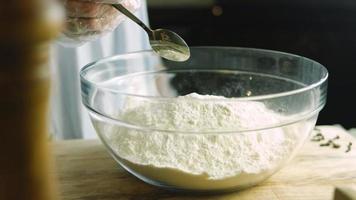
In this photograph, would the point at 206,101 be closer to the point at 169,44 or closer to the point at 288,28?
the point at 169,44

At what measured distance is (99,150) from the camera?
80cm

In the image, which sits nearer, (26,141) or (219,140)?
(26,141)

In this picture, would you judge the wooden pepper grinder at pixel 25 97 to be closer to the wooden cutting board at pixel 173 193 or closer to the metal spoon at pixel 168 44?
the wooden cutting board at pixel 173 193

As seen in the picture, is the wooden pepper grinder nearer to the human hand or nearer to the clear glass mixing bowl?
the clear glass mixing bowl

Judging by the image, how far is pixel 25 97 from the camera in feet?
0.76

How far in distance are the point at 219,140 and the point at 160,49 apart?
22 centimetres

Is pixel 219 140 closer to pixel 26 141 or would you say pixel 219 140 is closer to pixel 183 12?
pixel 26 141

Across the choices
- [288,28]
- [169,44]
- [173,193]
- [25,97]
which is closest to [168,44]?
[169,44]

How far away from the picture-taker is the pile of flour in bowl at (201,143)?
0.62m

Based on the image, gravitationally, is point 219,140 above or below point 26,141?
below

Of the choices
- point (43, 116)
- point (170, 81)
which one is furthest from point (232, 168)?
point (43, 116)

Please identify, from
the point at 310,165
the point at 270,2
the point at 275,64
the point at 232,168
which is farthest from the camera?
the point at 270,2

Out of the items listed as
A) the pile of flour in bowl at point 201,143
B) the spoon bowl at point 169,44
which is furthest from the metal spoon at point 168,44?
the pile of flour in bowl at point 201,143

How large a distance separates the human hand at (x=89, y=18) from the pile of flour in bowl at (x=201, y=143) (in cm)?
16
